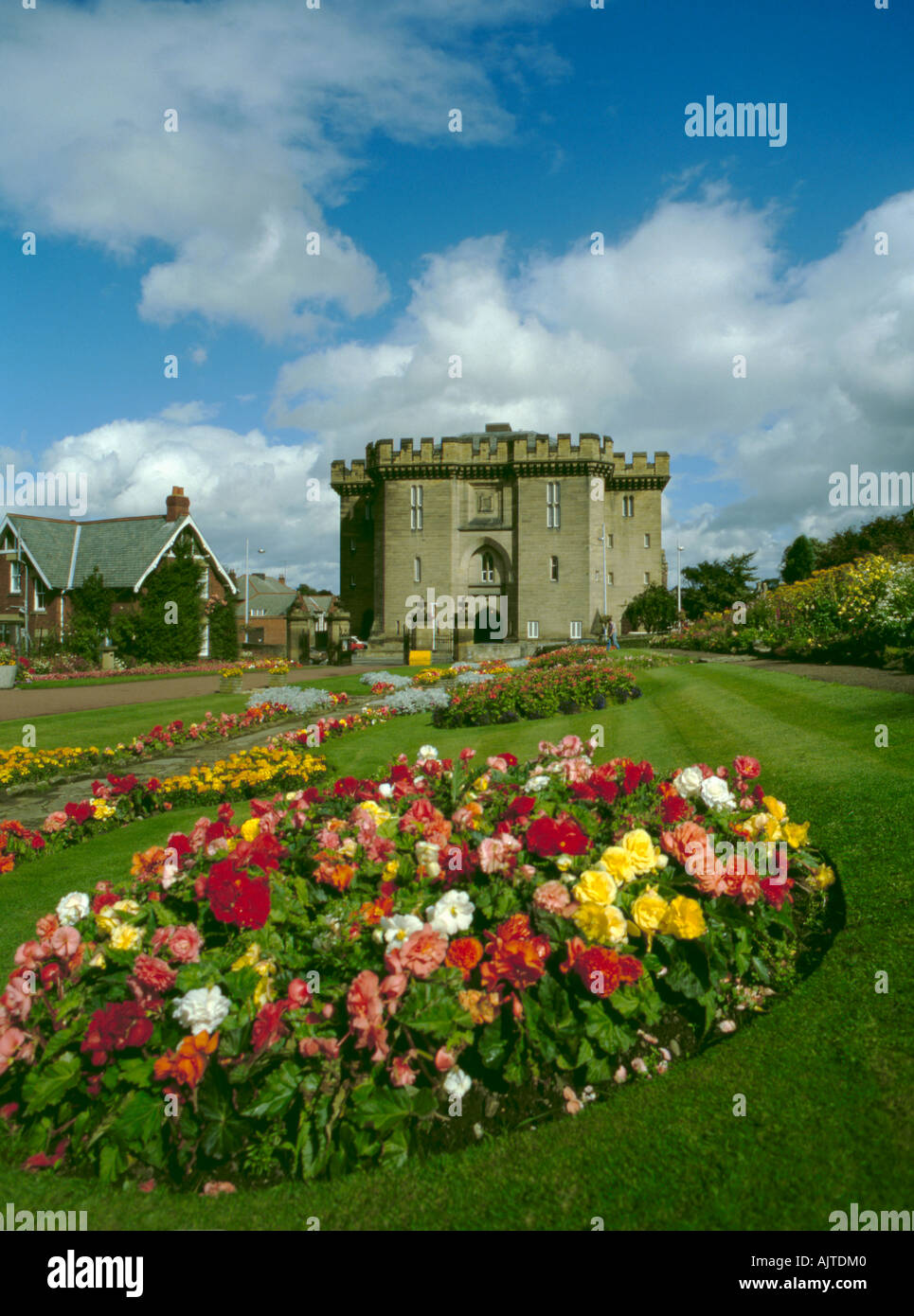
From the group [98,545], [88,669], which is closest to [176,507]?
[98,545]

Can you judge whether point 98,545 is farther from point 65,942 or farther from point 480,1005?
point 480,1005

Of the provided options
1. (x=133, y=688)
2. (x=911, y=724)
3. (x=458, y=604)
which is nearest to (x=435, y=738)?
(x=911, y=724)

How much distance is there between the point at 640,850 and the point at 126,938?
2433mm

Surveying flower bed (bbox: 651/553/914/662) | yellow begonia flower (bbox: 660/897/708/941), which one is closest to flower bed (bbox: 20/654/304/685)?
flower bed (bbox: 651/553/914/662)

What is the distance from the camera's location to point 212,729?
Result: 13711 mm

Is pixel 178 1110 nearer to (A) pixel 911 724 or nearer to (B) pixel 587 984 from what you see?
(B) pixel 587 984

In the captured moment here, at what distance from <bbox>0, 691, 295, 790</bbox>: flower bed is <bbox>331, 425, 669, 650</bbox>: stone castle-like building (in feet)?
104

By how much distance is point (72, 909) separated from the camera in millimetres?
3844

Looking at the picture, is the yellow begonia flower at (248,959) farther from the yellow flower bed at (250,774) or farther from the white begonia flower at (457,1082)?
the yellow flower bed at (250,774)

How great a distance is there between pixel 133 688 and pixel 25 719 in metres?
7.88

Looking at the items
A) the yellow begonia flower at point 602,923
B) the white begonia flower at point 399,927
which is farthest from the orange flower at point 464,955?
the yellow begonia flower at point 602,923

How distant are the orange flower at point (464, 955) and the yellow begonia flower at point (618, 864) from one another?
0.77m

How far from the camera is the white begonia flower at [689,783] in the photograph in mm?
4500
